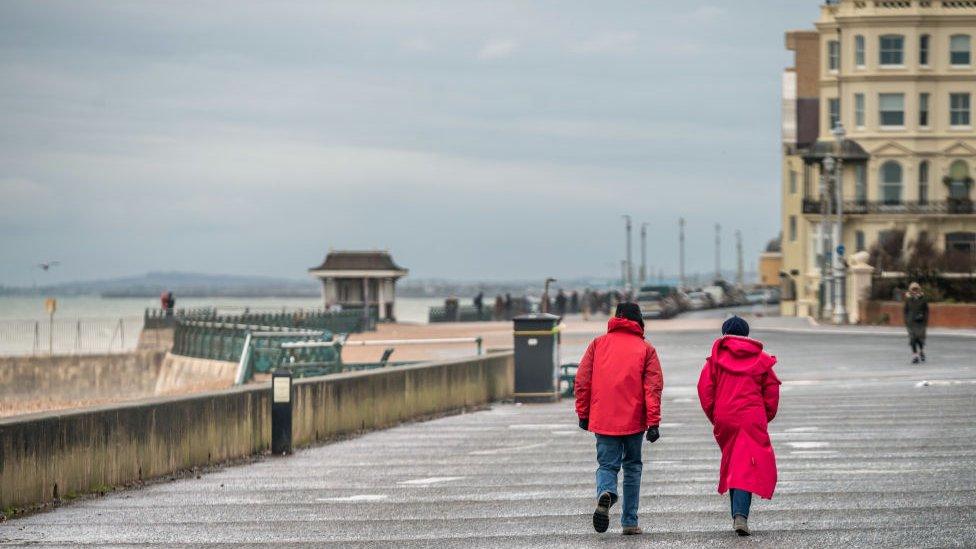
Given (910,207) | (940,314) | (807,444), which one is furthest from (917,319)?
(910,207)

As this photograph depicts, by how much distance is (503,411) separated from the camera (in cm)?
2367

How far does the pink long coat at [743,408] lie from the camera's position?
408 inches

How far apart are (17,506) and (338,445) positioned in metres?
6.49

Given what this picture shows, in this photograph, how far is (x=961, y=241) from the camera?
67188 millimetres

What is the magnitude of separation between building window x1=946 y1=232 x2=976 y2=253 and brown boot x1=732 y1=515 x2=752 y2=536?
59.0 metres

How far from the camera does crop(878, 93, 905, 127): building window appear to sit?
66375 mm

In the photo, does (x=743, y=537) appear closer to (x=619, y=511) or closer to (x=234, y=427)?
(x=619, y=511)

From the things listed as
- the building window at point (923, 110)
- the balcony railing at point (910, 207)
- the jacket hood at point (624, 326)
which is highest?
the building window at point (923, 110)

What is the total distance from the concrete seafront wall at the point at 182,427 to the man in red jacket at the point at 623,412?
4582 mm

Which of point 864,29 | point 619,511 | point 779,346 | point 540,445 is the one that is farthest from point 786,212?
point 619,511

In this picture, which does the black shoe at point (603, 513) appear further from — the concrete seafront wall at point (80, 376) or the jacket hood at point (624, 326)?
the concrete seafront wall at point (80, 376)

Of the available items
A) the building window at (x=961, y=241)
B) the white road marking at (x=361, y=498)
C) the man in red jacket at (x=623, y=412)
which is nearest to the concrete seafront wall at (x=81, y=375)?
the building window at (x=961, y=241)

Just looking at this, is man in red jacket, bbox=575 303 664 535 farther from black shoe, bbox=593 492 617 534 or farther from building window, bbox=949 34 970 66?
building window, bbox=949 34 970 66

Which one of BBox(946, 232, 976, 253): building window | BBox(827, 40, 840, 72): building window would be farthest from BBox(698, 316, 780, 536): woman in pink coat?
BBox(827, 40, 840, 72): building window
